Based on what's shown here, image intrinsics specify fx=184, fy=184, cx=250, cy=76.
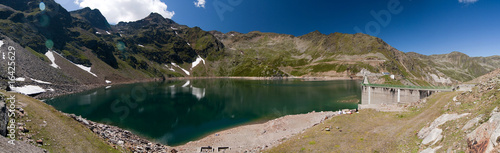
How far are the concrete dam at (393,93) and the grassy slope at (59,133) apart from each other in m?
55.7

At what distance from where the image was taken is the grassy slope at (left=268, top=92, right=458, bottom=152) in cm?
1866

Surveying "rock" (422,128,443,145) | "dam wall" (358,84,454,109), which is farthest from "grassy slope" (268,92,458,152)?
"dam wall" (358,84,454,109)

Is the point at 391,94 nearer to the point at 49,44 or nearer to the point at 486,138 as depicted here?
the point at 486,138

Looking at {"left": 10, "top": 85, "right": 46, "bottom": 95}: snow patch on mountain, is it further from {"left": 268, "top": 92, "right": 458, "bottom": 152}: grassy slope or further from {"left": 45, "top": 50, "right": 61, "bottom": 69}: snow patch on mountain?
{"left": 268, "top": 92, "right": 458, "bottom": 152}: grassy slope

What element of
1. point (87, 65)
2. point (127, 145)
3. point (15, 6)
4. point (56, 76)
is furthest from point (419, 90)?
point (15, 6)

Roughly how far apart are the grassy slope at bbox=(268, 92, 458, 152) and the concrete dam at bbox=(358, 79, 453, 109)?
26058mm

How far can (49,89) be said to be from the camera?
88.8 metres

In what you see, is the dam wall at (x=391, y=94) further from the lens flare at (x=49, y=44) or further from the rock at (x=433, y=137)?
the lens flare at (x=49, y=44)

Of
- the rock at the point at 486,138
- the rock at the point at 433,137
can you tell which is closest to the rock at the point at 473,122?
the rock at the point at 433,137

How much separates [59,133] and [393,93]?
73216 millimetres

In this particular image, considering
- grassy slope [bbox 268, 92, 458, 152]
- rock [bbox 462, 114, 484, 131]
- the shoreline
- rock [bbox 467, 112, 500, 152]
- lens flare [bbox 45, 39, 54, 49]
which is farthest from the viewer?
lens flare [bbox 45, 39, 54, 49]

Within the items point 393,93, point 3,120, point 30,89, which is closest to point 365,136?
point 3,120

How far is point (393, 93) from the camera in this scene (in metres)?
56.7

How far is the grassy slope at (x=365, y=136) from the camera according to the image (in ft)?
61.2
